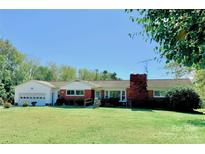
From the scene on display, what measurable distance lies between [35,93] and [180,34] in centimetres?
870

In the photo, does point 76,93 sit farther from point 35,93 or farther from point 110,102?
point 35,93

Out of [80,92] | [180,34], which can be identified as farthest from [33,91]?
[180,34]

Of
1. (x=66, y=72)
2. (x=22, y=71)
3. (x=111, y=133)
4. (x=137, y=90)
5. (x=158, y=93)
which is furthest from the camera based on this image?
(x=137, y=90)

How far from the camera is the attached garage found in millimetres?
9953

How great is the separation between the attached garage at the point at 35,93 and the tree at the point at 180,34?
646 cm

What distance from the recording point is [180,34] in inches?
142

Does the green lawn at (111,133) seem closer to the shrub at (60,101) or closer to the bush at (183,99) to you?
the bush at (183,99)

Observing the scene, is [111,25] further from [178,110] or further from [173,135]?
[178,110]

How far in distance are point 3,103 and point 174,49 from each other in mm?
8876

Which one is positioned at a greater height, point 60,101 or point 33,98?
point 33,98

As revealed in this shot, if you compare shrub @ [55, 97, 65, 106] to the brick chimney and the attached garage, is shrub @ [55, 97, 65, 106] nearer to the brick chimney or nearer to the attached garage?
the attached garage

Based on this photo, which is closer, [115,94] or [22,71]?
[22,71]

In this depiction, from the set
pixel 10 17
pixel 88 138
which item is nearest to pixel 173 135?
pixel 88 138

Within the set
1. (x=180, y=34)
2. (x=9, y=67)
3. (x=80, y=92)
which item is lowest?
(x=80, y=92)
